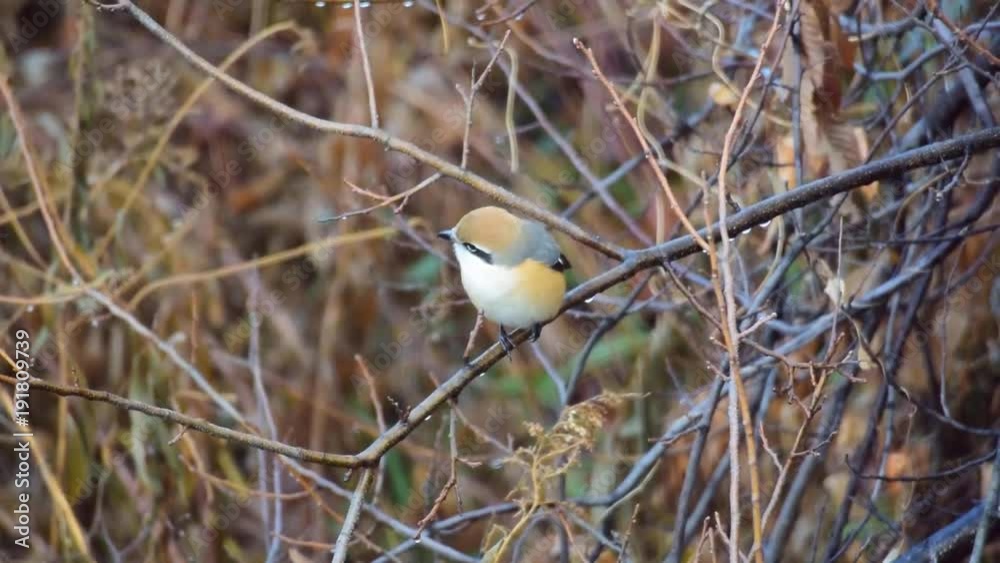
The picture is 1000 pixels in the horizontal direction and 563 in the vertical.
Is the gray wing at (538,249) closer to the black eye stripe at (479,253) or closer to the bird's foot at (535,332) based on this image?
the black eye stripe at (479,253)

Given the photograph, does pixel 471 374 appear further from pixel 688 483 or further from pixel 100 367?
pixel 100 367

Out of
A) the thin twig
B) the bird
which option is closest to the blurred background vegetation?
the thin twig

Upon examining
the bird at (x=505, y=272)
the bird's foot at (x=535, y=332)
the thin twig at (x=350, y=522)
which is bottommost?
the thin twig at (x=350, y=522)

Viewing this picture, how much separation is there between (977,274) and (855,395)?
2.43 ft

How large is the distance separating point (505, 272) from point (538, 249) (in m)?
0.17

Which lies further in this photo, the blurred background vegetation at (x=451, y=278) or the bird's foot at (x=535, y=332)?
the blurred background vegetation at (x=451, y=278)

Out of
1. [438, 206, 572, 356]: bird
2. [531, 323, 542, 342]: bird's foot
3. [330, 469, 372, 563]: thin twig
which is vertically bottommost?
[330, 469, 372, 563]: thin twig

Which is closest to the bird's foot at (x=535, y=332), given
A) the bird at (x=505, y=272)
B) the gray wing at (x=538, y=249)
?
the bird at (x=505, y=272)

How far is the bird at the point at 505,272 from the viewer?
3432 mm

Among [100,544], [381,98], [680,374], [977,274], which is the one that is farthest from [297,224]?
[977,274]

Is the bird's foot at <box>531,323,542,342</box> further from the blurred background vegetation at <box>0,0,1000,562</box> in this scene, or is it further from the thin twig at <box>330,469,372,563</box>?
the thin twig at <box>330,469,372,563</box>

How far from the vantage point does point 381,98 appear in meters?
6.70

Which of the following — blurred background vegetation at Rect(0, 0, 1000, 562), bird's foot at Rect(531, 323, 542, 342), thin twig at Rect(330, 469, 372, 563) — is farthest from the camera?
blurred background vegetation at Rect(0, 0, 1000, 562)

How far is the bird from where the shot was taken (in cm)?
343
